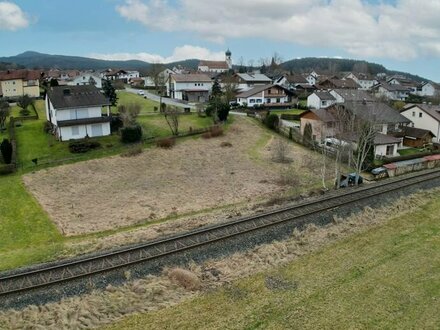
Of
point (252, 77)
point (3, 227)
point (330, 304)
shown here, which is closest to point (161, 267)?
point (330, 304)

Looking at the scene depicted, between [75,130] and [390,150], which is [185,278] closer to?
[75,130]

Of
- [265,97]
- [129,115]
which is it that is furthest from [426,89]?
[129,115]

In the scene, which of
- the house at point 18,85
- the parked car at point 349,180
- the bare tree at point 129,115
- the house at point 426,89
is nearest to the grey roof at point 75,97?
the bare tree at point 129,115

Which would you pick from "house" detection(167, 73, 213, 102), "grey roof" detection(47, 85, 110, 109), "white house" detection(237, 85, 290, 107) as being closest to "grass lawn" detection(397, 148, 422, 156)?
"white house" detection(237, 85, 290, 107)

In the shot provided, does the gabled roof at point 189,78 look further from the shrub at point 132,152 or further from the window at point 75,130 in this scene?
the shrub at point 132,152

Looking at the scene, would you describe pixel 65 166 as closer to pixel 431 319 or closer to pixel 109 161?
pixel 109 161
